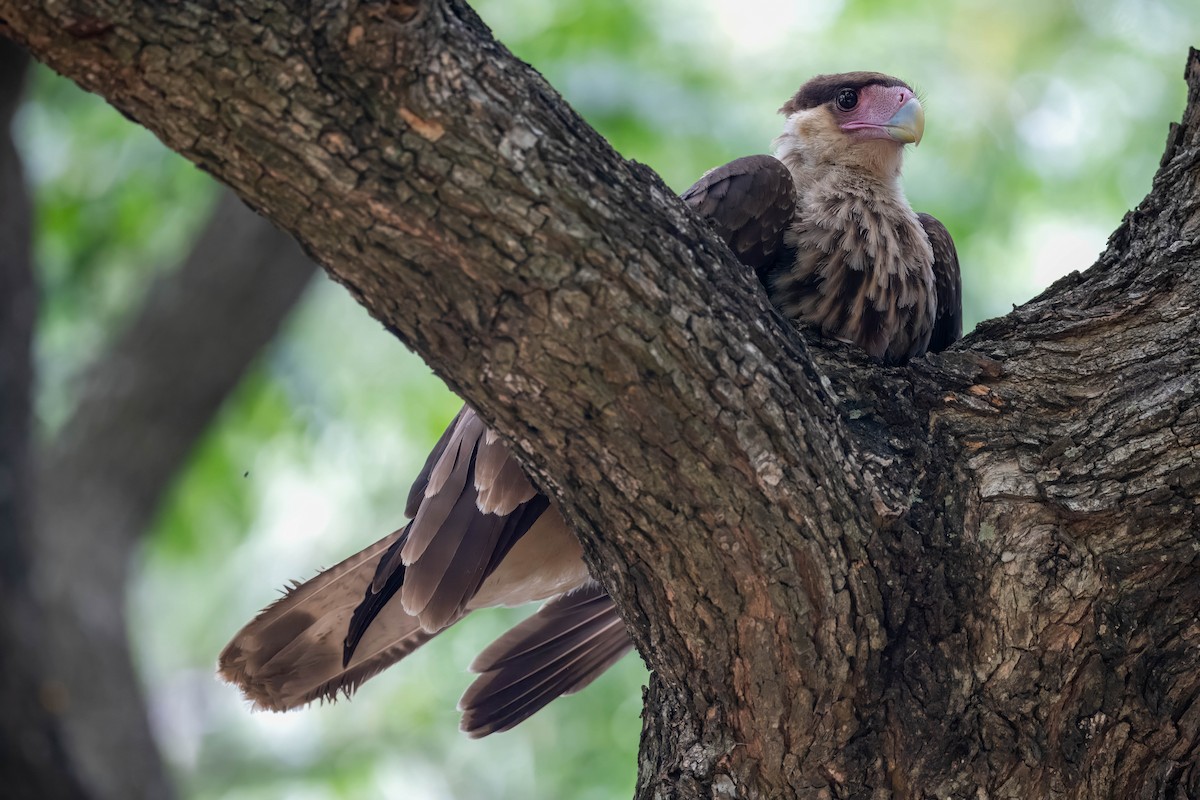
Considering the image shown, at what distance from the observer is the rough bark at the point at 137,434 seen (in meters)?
4.09

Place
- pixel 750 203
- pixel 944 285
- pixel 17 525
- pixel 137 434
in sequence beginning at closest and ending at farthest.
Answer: pixel 750 203, pixel 944 285, pixel 17 525, pixel 137 434

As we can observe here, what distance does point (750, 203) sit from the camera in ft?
8.87

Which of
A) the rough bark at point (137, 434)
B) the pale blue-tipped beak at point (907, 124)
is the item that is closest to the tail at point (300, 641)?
the rough bark at point (137, 434)

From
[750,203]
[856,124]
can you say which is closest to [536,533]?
[750,203]

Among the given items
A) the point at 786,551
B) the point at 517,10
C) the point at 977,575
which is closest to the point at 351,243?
the point at 786,551

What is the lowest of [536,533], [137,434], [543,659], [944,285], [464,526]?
[543,659]

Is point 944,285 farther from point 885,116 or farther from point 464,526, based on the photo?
point 464,526

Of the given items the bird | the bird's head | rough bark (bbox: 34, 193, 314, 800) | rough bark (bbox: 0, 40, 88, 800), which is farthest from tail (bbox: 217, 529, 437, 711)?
the bird's head

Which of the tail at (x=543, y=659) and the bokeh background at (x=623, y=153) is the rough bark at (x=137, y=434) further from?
the tail at (x=543, y=659)

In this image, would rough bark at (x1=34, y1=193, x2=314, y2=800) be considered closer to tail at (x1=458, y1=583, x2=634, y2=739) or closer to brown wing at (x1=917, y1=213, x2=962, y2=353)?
tail at (x1=458, y1=583, x2=634, y2=739)

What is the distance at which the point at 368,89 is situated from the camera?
5.27 ft

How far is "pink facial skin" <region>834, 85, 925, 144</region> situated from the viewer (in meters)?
3.22

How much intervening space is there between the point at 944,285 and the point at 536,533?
1.26m

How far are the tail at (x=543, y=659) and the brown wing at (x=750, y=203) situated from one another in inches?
36.3
